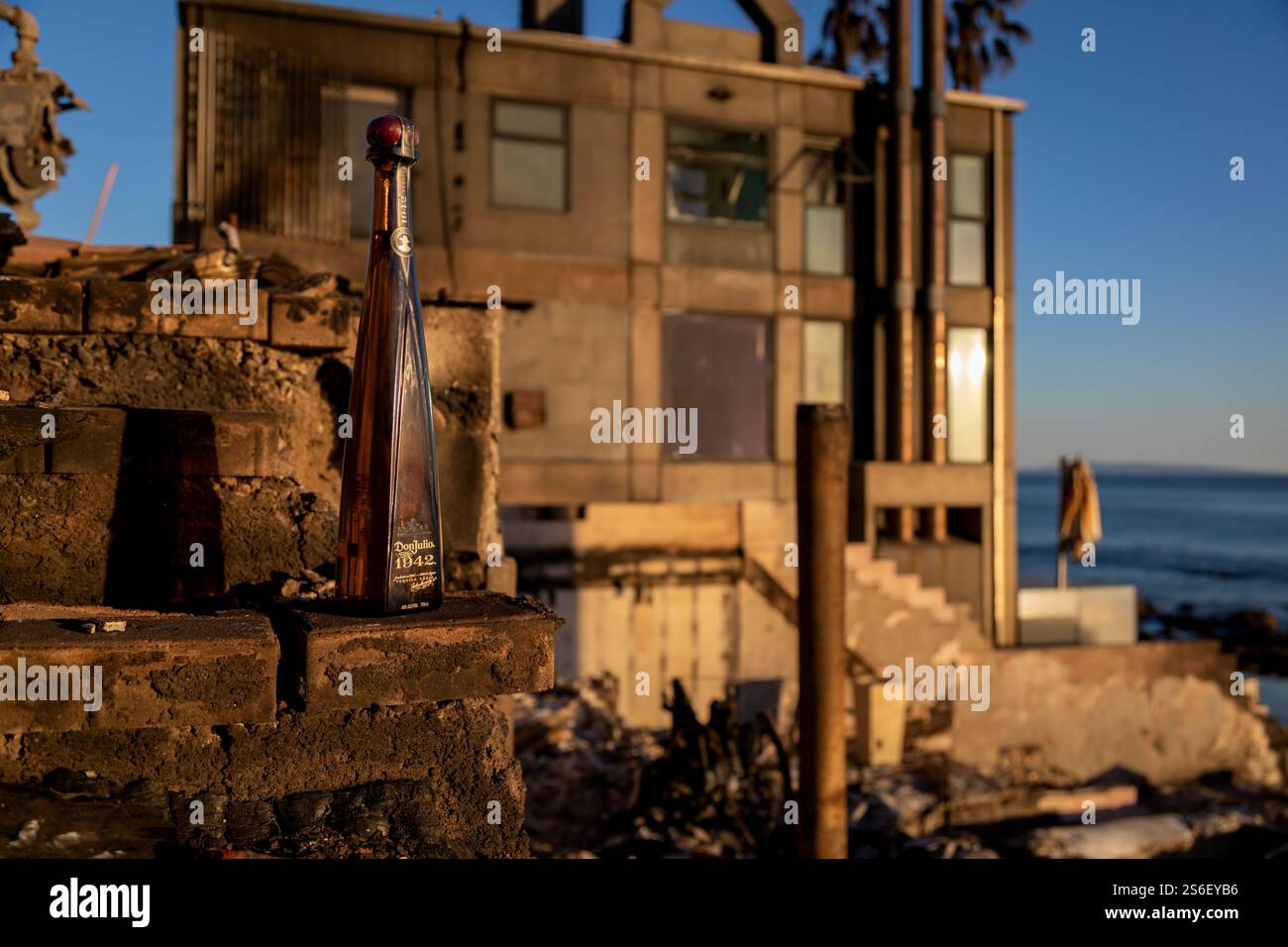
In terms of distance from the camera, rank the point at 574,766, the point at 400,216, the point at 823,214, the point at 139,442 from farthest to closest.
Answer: the point at 823,214, the point at 574,766, the point at 139,442, the point at 400,216

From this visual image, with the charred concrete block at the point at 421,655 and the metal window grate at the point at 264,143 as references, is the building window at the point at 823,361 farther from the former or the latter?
the charred concrete block at the point at 421,655

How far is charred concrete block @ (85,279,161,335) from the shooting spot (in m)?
3.01

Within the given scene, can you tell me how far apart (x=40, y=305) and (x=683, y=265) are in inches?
529

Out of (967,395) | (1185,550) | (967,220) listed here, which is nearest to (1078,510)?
(967,395)

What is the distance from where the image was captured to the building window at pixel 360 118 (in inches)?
558

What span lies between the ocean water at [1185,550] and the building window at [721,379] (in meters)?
10.1

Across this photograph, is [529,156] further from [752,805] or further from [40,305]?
[40,305]

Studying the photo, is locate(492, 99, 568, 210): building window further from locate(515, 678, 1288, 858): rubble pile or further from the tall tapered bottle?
the tall tapered bottle

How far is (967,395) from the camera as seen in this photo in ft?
57.0

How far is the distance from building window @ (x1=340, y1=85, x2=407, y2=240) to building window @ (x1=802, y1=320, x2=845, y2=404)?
770 cm

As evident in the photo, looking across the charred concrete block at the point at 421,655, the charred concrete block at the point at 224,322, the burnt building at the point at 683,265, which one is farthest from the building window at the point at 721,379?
the charred concrete block at the point at 421,655

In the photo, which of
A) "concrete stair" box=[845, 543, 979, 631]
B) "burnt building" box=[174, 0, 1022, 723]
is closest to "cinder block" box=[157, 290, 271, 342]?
"burnt building" box=[174, 0, 1022, 723]
